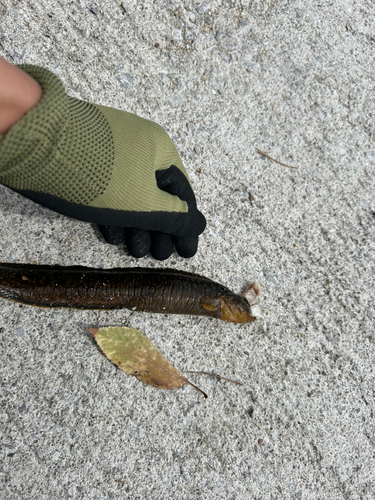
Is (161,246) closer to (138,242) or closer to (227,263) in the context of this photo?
(138,242)

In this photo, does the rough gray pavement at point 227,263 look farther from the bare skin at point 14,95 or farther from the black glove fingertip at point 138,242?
the bare skin at point 14,95

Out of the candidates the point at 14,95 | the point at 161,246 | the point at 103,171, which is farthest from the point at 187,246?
the point at 14,95

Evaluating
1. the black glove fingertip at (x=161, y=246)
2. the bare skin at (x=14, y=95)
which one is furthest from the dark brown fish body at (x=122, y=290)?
the bare skin at (x=14, y=95)

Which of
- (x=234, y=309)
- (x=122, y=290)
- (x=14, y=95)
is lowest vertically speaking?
(x=122, y=290)

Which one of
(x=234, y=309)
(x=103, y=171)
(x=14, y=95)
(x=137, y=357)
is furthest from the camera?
(x=234, y=309)

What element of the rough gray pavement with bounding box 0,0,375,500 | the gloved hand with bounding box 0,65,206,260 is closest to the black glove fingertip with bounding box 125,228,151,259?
the gloved hand with bounding box 0,65,206,260

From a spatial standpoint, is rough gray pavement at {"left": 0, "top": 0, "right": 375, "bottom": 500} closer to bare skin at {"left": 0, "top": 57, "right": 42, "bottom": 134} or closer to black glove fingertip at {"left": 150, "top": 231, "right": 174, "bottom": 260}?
black glove fingertip at {"left": 150, "top": 231, "right": 174, "bottom": 260}

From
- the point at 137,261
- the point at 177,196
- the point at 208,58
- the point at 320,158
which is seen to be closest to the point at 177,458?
the point at 137,261
